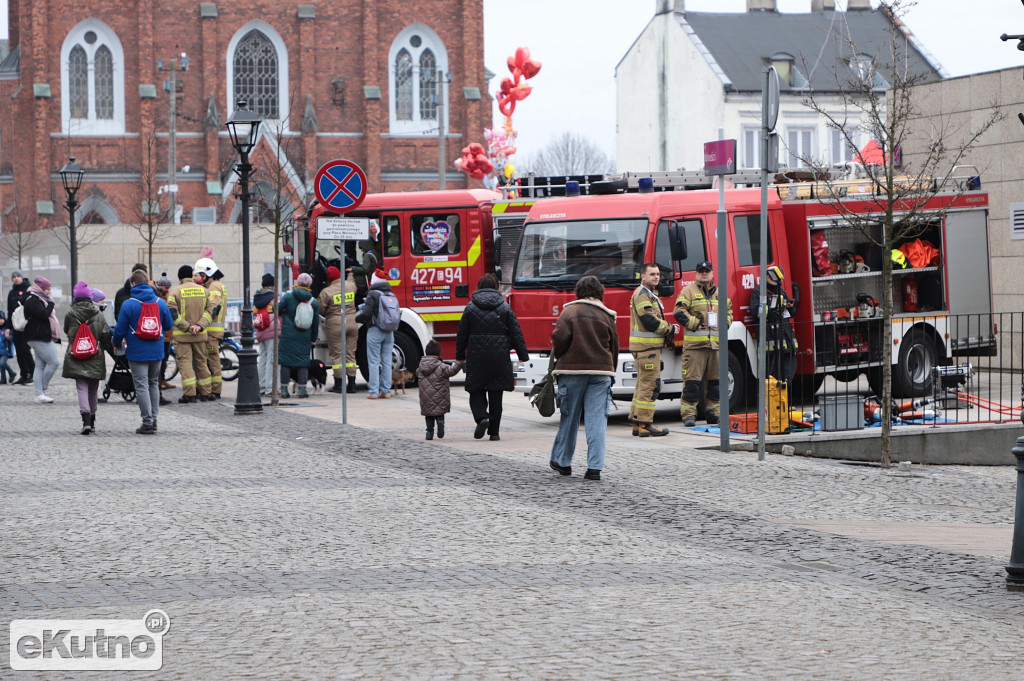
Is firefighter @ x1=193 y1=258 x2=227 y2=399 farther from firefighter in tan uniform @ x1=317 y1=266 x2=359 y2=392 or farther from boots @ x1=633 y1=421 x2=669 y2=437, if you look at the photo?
boots @ x1=633 y1=421 x2=669 y2=437

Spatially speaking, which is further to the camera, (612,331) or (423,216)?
(423,216)

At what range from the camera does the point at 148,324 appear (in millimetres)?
14914

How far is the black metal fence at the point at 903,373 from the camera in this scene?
15195 millimetres

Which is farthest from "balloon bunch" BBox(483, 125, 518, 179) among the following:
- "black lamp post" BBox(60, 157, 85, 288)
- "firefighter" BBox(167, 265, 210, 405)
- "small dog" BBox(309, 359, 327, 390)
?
"firefighter" BBox(167, 265, 210, 405)

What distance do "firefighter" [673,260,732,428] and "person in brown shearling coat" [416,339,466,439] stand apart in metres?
2.92

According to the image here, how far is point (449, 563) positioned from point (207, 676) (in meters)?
2.50

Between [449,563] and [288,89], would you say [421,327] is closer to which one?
[449,563]

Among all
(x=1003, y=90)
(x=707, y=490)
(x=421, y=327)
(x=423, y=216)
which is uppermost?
(x=1003, y=90)

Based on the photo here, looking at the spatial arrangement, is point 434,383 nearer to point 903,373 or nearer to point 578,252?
point 578,252

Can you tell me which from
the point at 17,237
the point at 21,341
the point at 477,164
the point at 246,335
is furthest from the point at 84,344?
the point at 17,237

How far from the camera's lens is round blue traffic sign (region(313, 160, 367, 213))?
15.9m

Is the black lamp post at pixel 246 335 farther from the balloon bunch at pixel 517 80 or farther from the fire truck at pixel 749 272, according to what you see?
the balloon bunch at pixel 517 80

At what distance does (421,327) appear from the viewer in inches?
810

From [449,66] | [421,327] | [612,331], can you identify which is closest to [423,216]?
[421,327]
